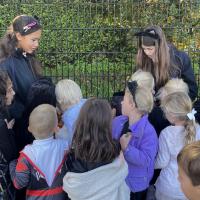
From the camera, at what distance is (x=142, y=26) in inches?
255

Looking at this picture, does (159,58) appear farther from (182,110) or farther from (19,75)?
(19,75)

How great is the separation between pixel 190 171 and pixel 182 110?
1463mm

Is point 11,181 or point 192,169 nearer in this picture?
point 192,169

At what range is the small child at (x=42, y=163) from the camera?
3.30 metres

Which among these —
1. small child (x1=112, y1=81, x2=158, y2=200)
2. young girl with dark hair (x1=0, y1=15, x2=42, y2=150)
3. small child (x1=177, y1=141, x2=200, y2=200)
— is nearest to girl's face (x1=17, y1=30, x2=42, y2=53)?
young girl with dark hair (x1=0, y1=15, x2=42, y2=150)

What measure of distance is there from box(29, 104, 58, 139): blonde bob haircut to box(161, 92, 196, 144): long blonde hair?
917 millimetres

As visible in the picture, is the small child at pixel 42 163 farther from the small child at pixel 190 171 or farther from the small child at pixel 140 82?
the small child at pixel 190 171

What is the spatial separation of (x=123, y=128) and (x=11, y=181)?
955 millimetres

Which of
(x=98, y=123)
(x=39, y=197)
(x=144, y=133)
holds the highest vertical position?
(x=98, y=123)

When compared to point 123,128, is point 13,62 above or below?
above

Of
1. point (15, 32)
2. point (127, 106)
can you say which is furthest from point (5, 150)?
point (15, 32)

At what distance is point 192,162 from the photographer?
7.32 ft

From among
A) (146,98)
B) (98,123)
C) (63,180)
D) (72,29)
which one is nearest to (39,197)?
(63,180)

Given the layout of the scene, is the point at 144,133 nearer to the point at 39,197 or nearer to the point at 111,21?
the point at 39,197
